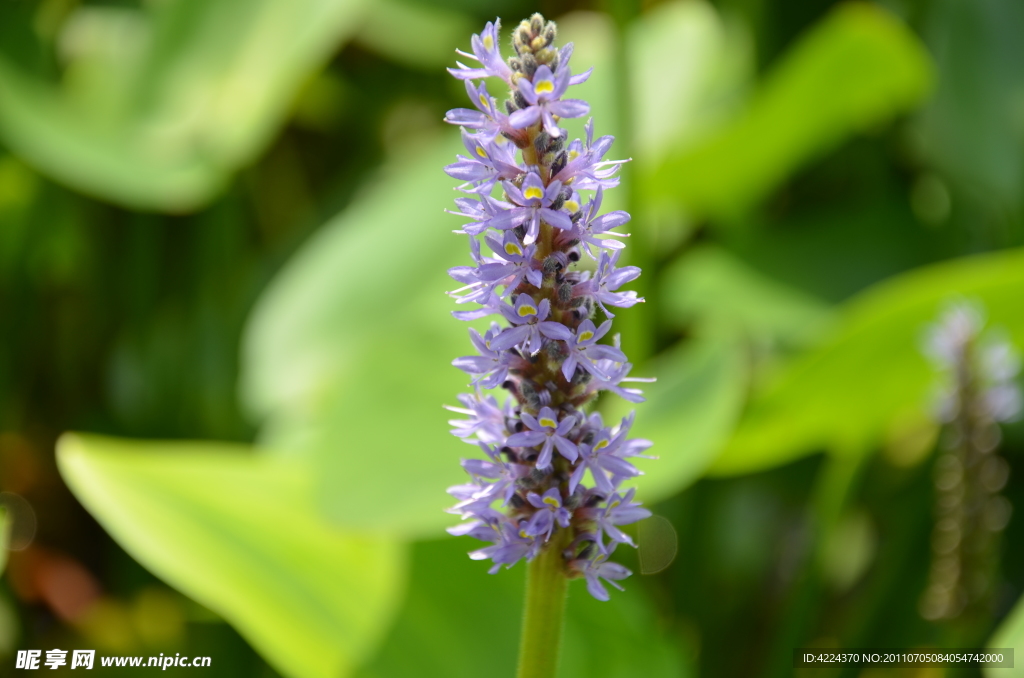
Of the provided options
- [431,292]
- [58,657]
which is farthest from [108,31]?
[58,657]

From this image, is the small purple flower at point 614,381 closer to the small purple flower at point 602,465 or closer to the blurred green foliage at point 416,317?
the small purple flower at point 602,465

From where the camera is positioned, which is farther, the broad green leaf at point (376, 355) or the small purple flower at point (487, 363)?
the broad green leaf at point (376, 355)

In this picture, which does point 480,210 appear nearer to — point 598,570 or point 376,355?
point 598,570

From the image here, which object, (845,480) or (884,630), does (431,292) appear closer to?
(845,480)

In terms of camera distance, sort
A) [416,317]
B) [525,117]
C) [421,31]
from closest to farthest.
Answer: [525,117] → [416,317] → [421,31]

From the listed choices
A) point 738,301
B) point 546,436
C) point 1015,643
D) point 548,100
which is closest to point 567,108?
point 548,100

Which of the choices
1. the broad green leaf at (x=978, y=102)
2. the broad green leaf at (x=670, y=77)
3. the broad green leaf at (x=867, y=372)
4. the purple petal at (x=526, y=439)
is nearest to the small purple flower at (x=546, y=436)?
the purple petal at (x=526, y=439)

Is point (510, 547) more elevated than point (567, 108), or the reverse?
point (567, 108)
